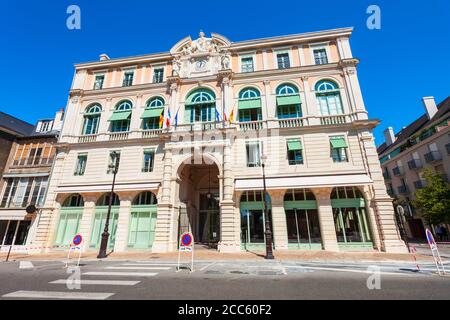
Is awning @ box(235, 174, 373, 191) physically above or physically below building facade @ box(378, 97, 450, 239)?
below

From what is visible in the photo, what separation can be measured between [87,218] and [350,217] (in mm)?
19439

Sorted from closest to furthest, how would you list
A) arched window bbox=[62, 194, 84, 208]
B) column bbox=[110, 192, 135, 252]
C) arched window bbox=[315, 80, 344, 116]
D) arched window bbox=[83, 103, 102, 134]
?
column bbox=[110, 192, 135, 252] < arched window bbox=[315, 80, 344, 116] < arched window bbox=[62, 194, 84, 208] < arched window bbox=[83, 103, 102, 134]

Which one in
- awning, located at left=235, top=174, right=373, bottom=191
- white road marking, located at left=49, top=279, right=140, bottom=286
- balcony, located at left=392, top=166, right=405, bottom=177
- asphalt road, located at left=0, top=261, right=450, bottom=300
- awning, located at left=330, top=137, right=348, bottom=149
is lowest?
asphalt road, located at left=0, top=261, right=450, bottom=300

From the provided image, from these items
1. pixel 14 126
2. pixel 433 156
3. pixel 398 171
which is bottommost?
pixel 398 171

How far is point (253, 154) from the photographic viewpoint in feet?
55.1

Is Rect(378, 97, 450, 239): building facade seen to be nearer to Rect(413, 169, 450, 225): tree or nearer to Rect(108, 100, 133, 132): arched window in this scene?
Rect(413, 169, 450, 225): tree

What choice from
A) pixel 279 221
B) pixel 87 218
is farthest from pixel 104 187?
pixel 279 221

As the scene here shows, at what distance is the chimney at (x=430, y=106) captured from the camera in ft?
97.5

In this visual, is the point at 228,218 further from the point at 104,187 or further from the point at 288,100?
the point at 288,100

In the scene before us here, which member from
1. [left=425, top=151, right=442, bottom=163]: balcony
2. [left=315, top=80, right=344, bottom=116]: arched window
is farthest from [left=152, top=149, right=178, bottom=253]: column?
[left=425, top=151, right=442, bottom=163]: balcony

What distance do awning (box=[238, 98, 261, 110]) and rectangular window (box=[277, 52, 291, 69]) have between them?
4273mm

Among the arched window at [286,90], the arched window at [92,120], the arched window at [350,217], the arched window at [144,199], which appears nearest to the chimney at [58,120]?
the arched window at [92,120]

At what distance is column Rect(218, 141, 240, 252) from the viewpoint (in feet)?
47.3

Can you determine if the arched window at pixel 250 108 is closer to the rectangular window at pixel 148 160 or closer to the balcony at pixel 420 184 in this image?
the rectangular window at pixel 148 160
